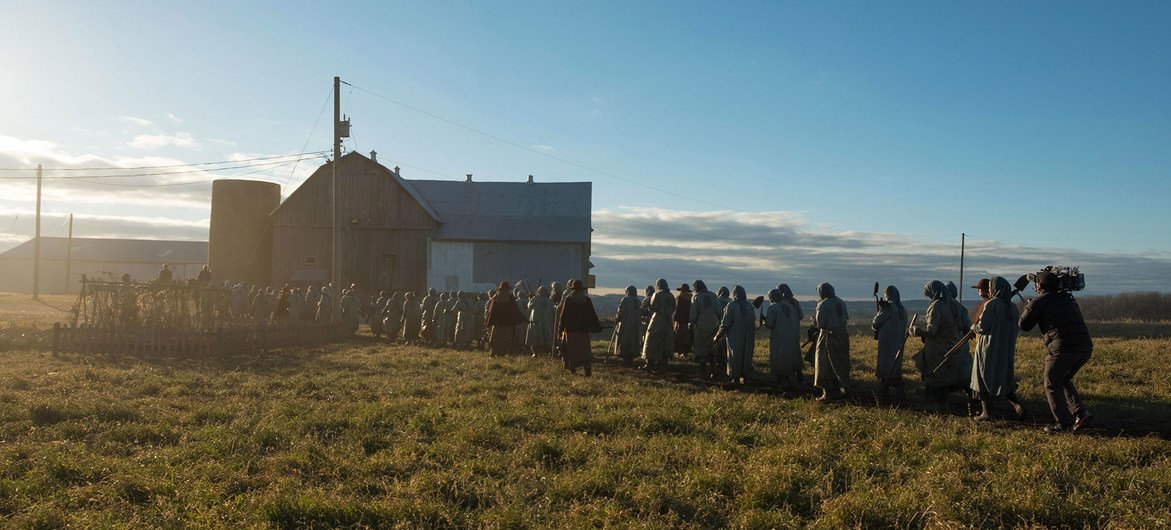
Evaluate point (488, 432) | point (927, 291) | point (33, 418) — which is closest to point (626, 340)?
point (927, 291)

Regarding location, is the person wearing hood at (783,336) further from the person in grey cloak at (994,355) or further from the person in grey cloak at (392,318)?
the person in grey cloak at (392,318)

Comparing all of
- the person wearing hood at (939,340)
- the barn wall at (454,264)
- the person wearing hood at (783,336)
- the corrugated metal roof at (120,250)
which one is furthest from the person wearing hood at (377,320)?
the corrugated metal roof at (120,250)

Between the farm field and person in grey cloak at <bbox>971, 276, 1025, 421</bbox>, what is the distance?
439 millimetres

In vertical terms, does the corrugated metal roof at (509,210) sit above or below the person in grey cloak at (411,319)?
above

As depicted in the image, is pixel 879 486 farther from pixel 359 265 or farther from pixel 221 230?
pixel 221 230

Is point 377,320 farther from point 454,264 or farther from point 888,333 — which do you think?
point 888,333

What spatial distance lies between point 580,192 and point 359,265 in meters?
12.2

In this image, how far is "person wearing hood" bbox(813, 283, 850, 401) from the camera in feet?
45.8

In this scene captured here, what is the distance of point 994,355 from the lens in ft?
37.8

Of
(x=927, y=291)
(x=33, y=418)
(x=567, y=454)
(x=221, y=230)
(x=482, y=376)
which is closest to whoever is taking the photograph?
(x=567, y=454)

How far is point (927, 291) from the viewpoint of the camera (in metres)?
13.5

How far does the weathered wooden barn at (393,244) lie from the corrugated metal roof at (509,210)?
14 centimetres

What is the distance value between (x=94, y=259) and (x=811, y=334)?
74.5 m

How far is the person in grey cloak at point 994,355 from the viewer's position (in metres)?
11.5
